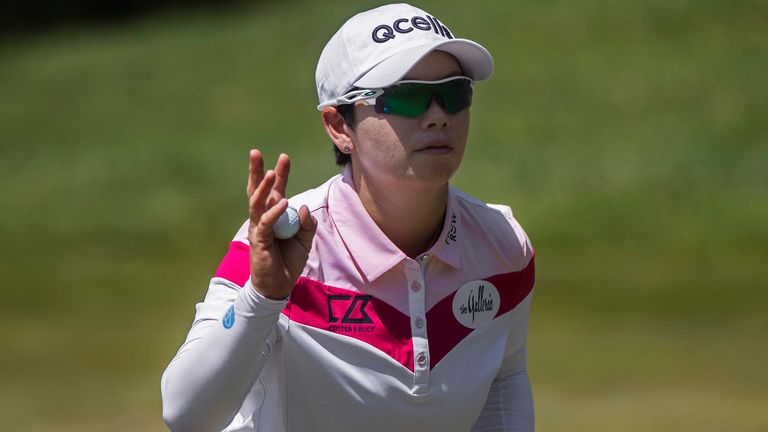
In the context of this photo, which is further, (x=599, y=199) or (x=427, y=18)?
(x=599, y=199)

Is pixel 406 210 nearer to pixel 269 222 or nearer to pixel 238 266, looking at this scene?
pixel 238 266

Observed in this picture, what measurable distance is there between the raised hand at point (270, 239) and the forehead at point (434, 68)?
0.44 metres

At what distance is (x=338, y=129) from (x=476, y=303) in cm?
53

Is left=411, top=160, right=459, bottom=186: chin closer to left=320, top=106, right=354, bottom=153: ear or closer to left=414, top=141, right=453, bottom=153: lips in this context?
left=414, top=141, right=453, bottom=153: lips

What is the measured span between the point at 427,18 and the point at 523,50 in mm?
13179

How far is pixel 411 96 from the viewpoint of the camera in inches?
121

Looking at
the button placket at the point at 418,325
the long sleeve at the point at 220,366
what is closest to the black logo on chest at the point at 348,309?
the button placket at the point at 418,325

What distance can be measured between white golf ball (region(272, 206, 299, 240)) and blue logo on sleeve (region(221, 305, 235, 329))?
19cm

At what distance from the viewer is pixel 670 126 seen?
13.8 m

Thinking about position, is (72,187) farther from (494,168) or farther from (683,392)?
(683,392)

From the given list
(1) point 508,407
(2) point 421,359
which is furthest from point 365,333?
(1) point 508,407

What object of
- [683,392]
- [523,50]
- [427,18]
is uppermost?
[427,18]

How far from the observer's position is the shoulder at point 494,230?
333cm

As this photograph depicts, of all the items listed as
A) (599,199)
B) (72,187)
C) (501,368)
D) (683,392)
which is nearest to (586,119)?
(599,199)
